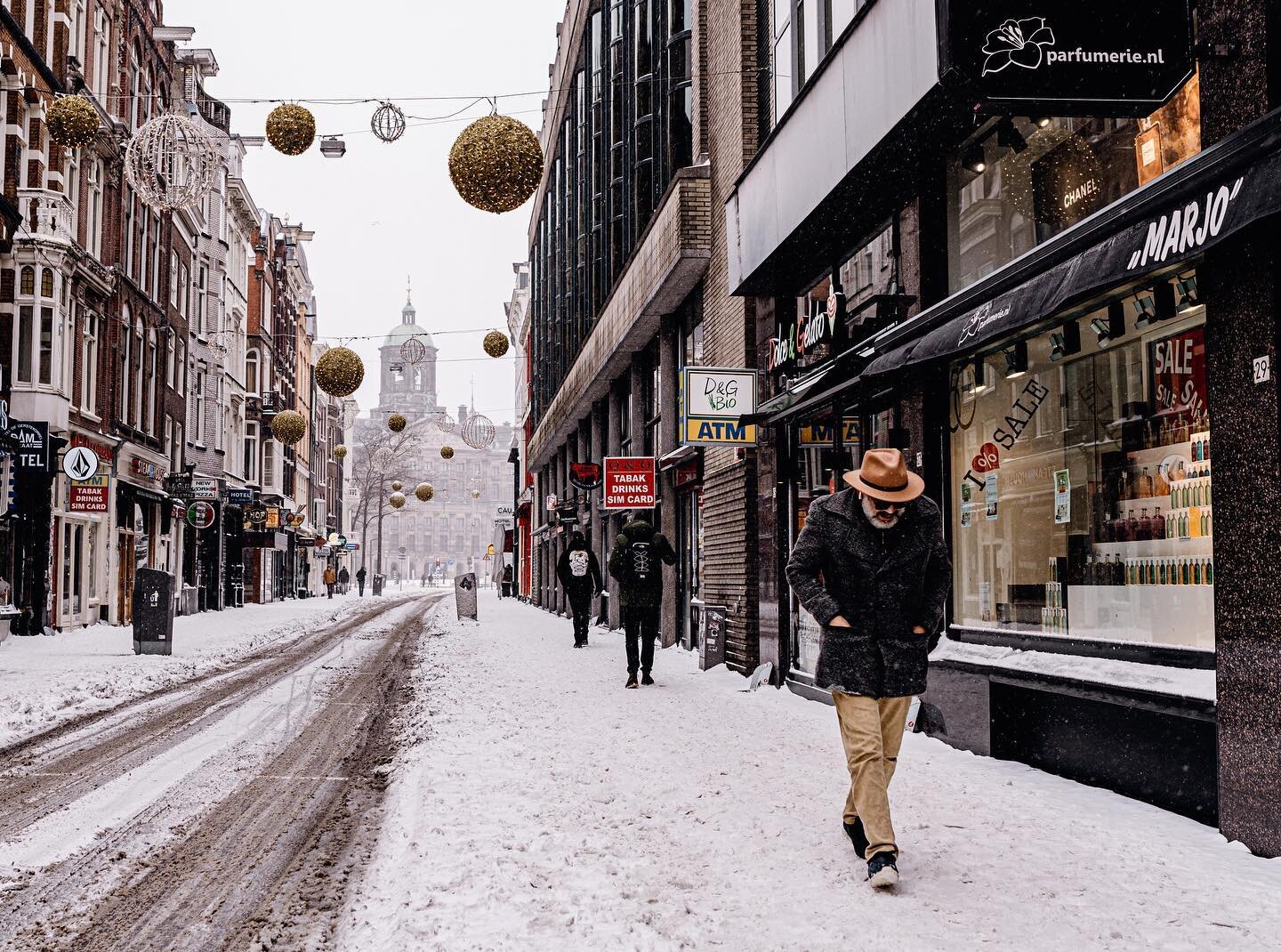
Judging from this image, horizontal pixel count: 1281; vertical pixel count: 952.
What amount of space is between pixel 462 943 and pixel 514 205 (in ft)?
31.7

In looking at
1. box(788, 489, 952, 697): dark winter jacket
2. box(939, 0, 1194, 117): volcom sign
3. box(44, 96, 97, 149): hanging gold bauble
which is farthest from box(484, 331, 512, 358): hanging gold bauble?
box(788, 489, 952, 697): dark winter jacket

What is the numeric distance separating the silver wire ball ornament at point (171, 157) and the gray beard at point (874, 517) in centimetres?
1212

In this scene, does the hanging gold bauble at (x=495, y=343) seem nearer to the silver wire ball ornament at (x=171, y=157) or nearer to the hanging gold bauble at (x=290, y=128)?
the silver wire ball ornament at (x=171, y=157)

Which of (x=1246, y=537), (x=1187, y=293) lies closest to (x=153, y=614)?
(x=1187, y=293)

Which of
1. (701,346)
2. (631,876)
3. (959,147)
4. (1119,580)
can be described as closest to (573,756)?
(631,876)

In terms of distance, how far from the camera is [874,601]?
17.4ft

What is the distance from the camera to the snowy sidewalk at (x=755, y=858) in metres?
4.36

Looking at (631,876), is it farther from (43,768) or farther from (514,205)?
(514,205)

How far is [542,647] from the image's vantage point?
19125 millimetres

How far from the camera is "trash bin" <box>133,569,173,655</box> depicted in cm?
1741

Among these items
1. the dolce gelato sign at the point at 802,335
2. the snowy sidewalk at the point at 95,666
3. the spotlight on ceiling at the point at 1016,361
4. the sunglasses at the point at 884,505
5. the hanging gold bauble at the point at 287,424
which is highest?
the hanging gold bauble at the point at 287,424

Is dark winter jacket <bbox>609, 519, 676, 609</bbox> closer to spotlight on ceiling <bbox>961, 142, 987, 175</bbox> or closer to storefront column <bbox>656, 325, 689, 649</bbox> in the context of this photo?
spotlight on ceiling <bbox>961, 142, 987, 175</bbox>

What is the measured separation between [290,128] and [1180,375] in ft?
35.7

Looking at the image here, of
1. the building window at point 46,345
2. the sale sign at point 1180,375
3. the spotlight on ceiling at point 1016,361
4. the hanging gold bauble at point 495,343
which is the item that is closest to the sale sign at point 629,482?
the spotlight on ceiling at point 1016,361
